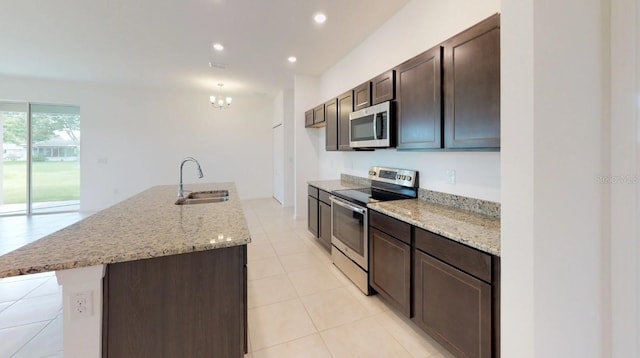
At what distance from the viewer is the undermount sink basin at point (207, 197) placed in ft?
9.16

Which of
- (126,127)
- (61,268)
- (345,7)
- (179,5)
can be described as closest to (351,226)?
(61,268)

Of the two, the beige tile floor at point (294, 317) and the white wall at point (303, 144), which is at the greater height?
Answer: the white wall at point (303, 144)

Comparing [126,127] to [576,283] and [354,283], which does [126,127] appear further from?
[576,283]

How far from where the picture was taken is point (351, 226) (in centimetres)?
268

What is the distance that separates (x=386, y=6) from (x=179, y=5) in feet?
7.19

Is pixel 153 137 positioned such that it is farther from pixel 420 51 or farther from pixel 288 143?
pixel 420 51

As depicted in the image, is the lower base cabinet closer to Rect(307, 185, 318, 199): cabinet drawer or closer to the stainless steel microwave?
Rect(307, 185, 318, 199): cabinet drawer

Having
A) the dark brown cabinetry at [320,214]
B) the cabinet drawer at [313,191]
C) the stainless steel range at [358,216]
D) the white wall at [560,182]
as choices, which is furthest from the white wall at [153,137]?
the white wall at [560,182]

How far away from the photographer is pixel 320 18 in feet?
10.1

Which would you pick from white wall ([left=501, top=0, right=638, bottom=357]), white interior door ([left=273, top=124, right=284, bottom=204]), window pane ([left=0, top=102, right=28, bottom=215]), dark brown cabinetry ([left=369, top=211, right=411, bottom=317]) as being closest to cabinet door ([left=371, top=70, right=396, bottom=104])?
dark brown cabinetry ([left=369, top=211, right=411, bottom=317])

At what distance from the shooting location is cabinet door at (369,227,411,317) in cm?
192

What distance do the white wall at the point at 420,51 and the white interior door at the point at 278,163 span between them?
2704mm

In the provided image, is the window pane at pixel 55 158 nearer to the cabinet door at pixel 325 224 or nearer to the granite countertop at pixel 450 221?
the cabinet door at pixel 325 224

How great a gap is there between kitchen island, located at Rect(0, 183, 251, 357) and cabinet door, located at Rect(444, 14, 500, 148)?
1.49 meters
